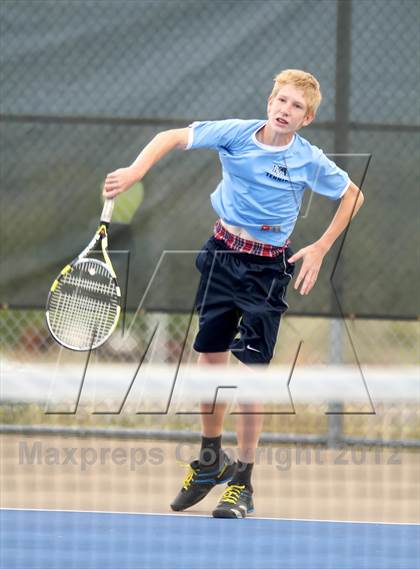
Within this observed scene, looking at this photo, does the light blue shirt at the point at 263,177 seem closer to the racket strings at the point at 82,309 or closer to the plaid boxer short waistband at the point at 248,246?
the plaid boxer short waistband at the point at 248,246

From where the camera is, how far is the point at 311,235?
18.6 feet

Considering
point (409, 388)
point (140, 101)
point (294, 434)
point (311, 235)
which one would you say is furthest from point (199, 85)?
point (409, 388)

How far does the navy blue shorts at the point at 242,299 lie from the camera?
425 cm

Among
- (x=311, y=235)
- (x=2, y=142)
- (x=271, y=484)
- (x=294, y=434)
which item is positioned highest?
(x=2, y=142)

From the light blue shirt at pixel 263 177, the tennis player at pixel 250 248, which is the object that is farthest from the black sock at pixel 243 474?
the light blue shirt at pixel 263 177

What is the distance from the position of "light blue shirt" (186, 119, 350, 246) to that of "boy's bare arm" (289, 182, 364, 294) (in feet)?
0.16

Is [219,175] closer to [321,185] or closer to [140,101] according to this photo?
[140,101]

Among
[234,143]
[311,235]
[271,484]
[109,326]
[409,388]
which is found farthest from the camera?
[311,235]

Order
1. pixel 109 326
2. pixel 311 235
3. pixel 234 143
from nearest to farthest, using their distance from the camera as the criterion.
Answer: pixel 109 326, pixel 234 143, pixel 311 235

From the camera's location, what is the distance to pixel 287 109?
4.08m

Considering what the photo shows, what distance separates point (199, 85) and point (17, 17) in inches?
33.6

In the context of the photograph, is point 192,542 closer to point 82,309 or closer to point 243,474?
point 243,474

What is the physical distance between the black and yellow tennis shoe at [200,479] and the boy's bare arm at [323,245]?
640 mm

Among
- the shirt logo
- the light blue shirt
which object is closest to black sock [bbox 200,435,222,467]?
the light blue shirt
